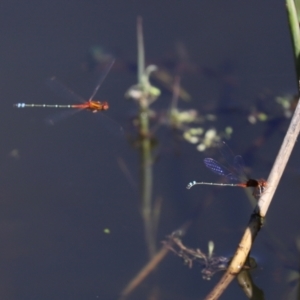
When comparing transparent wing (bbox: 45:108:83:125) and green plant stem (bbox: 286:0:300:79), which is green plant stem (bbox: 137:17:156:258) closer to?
transparent wing (bbox: 45:108:83:125)

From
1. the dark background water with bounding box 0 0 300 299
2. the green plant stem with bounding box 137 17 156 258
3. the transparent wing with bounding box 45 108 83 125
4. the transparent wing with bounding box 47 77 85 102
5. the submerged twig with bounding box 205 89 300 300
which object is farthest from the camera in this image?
the transparent wing with bounding box 47 77 85 102

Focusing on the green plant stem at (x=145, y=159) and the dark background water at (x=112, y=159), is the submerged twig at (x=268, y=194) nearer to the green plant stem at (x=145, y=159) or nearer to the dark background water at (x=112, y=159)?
the dark background water at (x=112, y=159)

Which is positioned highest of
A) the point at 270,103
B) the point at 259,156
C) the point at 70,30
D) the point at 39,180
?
the point at 70,30

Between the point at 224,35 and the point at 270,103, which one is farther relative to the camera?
the point at 224,35

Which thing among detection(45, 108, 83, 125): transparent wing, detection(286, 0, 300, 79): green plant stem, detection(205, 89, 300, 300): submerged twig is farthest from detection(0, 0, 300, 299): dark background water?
detection(286, 0, 300, 79): green plant stem

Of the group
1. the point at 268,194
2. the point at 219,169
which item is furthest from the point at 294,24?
the point at 219,169

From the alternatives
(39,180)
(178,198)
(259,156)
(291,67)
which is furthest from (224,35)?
(39,180)

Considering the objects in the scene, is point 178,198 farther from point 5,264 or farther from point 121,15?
point 121,15
